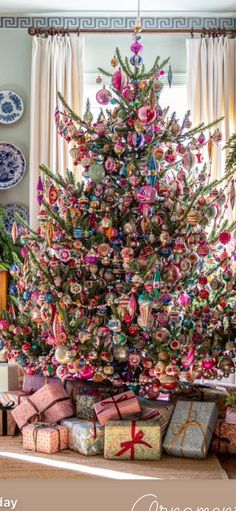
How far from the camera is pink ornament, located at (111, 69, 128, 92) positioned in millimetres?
3296

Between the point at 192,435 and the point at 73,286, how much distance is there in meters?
0.83

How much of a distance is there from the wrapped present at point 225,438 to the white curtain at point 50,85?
9.17 feet

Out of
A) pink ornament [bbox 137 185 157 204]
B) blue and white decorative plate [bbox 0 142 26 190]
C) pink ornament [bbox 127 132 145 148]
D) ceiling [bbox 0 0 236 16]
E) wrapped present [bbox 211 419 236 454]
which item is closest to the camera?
wrapped present [bbox 211 419 236 454]

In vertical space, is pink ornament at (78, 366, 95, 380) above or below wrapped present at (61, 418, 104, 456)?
above

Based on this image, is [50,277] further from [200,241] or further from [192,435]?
[192,435]

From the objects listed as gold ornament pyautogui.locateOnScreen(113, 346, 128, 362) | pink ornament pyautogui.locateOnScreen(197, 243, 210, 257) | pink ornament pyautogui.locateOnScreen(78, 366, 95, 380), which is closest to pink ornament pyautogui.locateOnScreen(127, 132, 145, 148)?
pink ornament pyautogui.locateOnScreen(197, 243, 210, 257)

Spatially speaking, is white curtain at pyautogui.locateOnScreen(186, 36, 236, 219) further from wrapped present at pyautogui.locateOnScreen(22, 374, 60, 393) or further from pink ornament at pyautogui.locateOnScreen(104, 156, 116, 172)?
wrapped present at pyautogui.locateOnScreen(22, 374, 60, 393)

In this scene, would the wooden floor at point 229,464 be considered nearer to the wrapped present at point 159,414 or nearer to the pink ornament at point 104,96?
the wrapped present at point 159,414

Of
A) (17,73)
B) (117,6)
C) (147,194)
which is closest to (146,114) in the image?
(147,194)

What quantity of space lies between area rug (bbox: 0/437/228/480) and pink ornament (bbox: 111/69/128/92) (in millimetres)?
Answer: 1664

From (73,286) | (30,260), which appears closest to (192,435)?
(73,286)

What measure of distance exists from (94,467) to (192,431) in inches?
17.5

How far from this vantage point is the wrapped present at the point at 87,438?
296 centimetres

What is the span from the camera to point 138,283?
312 centimetres
